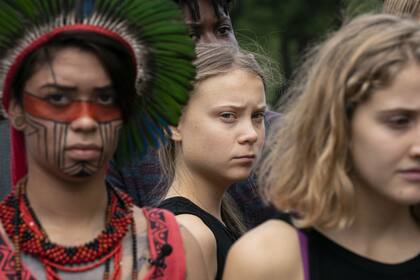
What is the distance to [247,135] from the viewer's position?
192 inches

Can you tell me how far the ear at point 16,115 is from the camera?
12.2 feet

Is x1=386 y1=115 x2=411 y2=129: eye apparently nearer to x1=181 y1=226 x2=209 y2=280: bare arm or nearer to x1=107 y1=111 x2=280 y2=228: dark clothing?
x1=181 y1=226 x2=209 y2=280: bare arm

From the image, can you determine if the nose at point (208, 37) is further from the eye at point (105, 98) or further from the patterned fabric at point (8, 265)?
the patterned fabric at point (8, 265)

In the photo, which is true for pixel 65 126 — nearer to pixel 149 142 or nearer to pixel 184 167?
pixel 149 142

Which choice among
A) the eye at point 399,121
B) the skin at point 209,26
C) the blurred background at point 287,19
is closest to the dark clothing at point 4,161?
the skin at point 209,26

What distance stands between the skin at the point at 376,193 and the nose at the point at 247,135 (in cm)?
111

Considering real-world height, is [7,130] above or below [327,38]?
below

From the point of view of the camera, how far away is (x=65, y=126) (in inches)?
143

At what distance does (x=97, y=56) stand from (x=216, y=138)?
1303mm

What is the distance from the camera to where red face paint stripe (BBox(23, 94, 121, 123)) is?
3.64m

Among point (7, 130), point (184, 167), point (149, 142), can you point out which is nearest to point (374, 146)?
point (149, 142)

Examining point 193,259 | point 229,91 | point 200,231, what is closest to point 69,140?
point 193,259

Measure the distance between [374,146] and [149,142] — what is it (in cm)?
77

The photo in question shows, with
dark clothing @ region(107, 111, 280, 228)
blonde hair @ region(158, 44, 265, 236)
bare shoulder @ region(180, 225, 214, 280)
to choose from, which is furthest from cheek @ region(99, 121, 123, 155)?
dark clothing @ region(107, 111, 280, 228)
